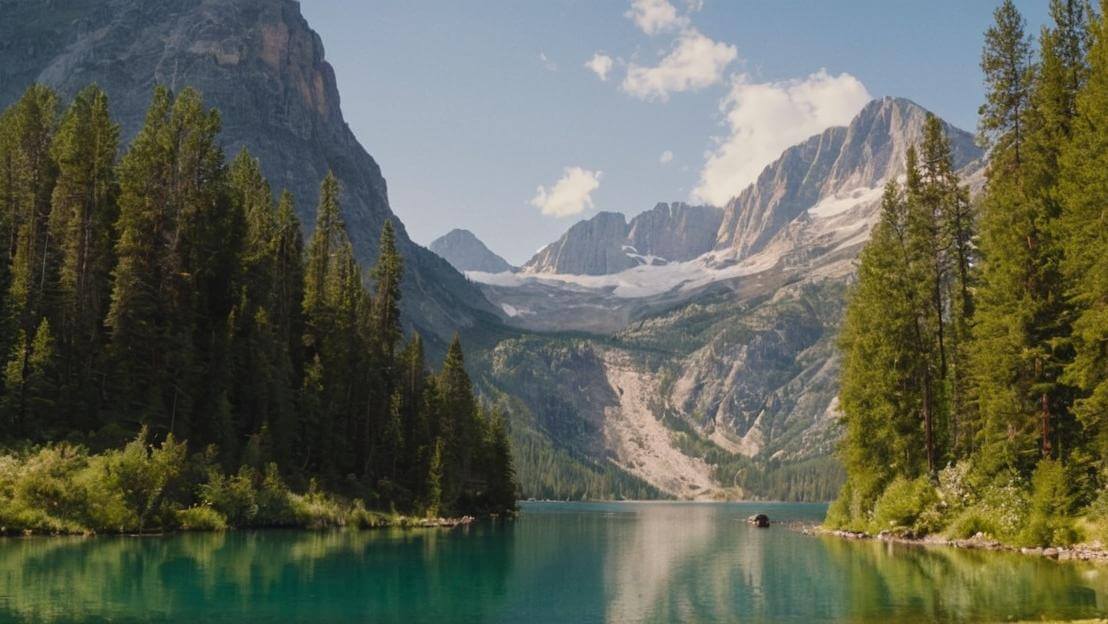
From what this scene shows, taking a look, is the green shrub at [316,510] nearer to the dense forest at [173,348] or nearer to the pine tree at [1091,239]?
the dense forest at [173,348]

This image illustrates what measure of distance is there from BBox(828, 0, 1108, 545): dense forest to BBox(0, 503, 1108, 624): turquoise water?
586 cm

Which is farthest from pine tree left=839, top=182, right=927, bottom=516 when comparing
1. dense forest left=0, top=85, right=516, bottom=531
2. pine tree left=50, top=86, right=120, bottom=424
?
pine tree left=50, top=86, right=120, bottom=424

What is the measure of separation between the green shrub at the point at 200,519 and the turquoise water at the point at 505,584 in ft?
11.9

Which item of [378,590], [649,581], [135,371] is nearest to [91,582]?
[378,590]

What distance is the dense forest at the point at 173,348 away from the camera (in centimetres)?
5659

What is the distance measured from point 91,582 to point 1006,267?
45205mm

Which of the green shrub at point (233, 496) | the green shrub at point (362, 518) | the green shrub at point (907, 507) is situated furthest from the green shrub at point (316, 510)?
the green shrub at point (907, 507)

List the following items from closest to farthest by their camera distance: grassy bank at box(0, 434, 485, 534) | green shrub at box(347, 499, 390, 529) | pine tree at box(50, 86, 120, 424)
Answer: grassy bank at box(0, 434, 485, 534), pine tree at box(50, 86, 120, 424), green shrub at box(347, 499, 390, 529)

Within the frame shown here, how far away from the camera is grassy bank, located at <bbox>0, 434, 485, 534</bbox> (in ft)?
160

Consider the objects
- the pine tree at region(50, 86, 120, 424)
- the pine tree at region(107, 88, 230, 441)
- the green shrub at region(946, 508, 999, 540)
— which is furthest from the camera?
the pine tree at region(107, 88, 230, 441)

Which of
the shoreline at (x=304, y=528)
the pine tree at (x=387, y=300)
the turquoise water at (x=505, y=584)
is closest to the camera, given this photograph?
the turquoise water at (x=505, y=584)

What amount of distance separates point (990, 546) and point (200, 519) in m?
47.7

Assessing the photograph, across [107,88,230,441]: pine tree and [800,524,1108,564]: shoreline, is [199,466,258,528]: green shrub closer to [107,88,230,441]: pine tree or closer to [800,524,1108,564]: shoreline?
[107,88,230,441]: pine tree

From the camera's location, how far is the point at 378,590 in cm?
3303
